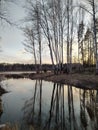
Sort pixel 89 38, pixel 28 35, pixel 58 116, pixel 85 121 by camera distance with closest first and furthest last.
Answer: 1. pixel 85 121
2. pixel 58 116
3. pixel 28 35
4. pixel 89 38

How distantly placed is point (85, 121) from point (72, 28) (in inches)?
943

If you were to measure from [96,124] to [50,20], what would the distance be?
22.8m

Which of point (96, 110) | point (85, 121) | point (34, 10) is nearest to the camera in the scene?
point (85, 121)

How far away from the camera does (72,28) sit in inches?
1167

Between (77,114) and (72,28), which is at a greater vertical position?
(72,28)

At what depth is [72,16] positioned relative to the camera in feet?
97.1

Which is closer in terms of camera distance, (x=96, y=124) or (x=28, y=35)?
(x=96, y=124)

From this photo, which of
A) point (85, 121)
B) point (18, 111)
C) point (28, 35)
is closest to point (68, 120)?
point (85, 121)

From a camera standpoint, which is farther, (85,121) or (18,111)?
(18,111)

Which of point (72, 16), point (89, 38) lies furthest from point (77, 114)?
point (89, 38)

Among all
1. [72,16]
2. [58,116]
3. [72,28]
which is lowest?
[58,116]

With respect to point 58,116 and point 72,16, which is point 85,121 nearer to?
point 58,116

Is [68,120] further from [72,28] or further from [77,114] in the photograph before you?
[72,28]

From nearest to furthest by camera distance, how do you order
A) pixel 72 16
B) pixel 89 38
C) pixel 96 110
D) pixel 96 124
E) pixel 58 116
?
pixel 96 124 → pixel 58 116 → pixel 96 110 → pixel 72 16 → pixel 89 38
